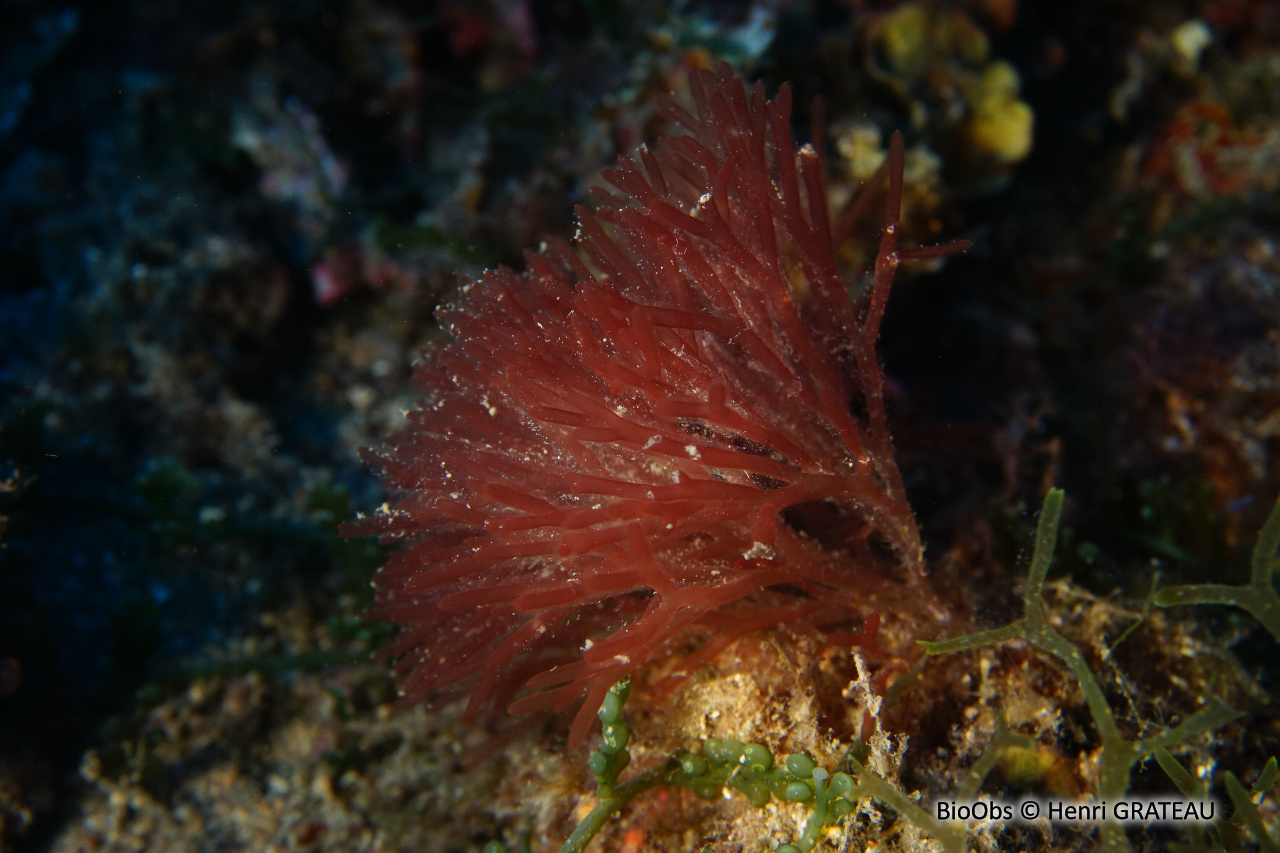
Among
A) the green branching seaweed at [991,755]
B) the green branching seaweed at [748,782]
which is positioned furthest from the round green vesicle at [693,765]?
the green branching seaweed at [991,755]

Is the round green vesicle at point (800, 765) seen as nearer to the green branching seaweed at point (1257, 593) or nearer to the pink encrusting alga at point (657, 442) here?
the pink encrusting alga at point (657, 442)

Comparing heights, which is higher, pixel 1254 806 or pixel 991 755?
pixel 991 755

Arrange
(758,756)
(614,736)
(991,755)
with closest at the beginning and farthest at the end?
(991,755) → (758,756) → (614,736)

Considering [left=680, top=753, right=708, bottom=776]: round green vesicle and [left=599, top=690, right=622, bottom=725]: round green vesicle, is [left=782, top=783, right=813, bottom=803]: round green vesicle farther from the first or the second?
[left=599, top=690, right=622, bottom=725]: round green vesicle

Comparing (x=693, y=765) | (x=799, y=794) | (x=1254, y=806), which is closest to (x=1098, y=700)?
(x=1254, y=806)

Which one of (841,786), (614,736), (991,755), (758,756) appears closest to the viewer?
(991,755)

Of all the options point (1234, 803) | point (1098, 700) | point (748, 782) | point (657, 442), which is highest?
point (657, 442)

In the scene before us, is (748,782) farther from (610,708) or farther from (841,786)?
(610,708)
